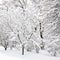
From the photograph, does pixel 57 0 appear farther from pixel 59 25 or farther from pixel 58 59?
pixel 58 59

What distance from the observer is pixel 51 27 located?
1892cm

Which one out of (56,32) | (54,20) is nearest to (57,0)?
(54,20)

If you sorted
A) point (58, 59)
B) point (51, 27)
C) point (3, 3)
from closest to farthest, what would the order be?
point (58, 59), point (51, 27), point (3, 3)

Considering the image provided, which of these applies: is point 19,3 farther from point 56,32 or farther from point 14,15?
point 56,32

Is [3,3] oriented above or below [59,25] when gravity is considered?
above

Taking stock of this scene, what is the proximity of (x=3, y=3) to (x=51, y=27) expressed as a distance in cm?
1309

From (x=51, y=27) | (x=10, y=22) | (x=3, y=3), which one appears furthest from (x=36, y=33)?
(x=3, y=3)

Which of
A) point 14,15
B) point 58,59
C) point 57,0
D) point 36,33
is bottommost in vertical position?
point 58,59

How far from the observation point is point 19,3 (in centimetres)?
2147

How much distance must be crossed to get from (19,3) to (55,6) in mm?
5784

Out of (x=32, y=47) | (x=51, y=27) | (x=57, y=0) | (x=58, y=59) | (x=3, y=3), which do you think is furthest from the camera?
(x=3, y=3)

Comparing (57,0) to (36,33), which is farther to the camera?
(36,33)

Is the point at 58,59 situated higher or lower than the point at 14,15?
lower

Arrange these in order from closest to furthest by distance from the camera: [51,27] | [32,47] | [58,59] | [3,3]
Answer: [58,59] → [51,27] → [32,47] → [3,3]
